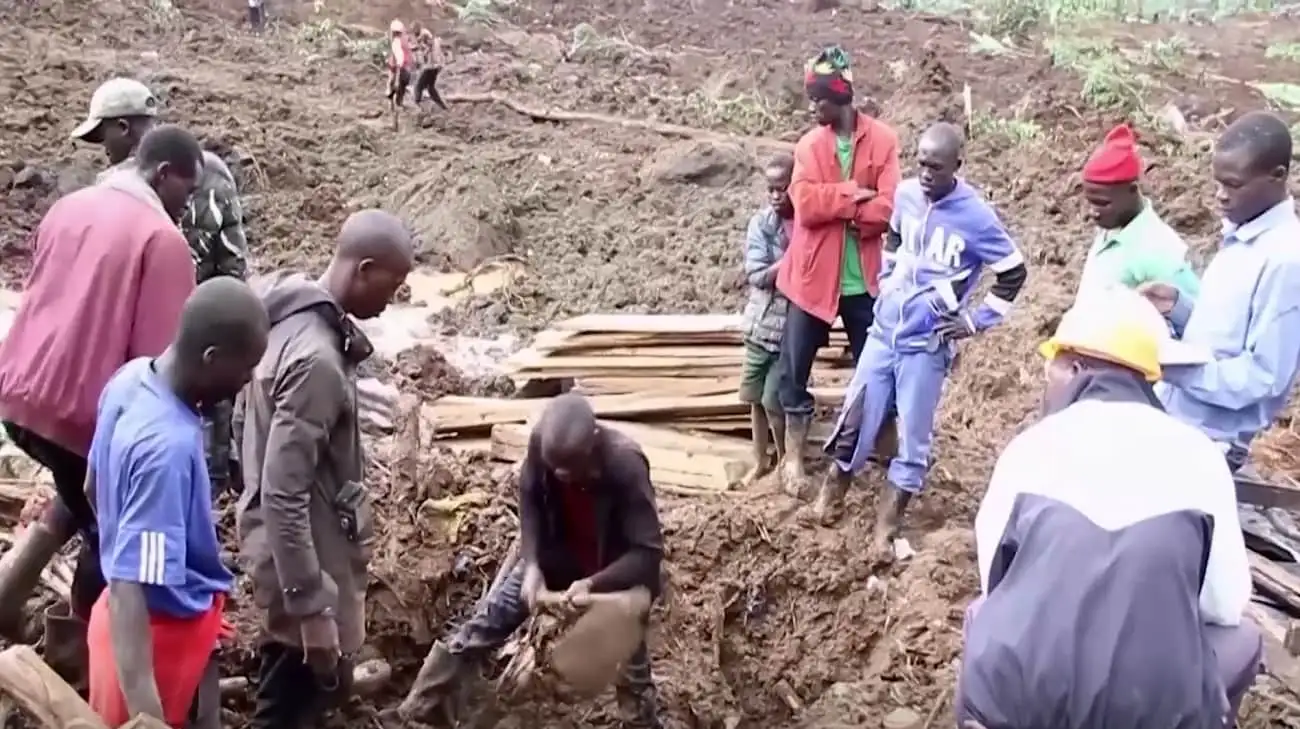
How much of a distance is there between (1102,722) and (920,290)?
293 centimetres

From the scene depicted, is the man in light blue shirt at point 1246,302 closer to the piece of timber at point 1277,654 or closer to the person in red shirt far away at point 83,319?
the piece of timber at point 1277,654

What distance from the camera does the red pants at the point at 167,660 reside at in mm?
3293

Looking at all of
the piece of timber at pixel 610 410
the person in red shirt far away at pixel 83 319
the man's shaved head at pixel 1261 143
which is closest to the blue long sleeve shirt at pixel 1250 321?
the man's shaved head at pixel 1261 143

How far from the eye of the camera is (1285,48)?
22938mm

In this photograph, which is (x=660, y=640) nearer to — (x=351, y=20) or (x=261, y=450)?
(x=261, y=450)

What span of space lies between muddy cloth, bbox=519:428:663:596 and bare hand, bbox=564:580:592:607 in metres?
0.03

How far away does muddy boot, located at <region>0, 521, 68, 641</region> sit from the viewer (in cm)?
453

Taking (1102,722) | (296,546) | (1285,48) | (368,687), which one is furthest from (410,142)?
(1285,48)

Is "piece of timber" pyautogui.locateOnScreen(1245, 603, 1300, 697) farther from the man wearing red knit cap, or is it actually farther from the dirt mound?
the dirt mound

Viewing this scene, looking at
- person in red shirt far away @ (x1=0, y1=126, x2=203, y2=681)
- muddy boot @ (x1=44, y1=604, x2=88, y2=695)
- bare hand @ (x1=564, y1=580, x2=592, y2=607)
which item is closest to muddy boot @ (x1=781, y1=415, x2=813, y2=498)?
bare hand @ (x1=564, y1=580, x2=592, y2=607)

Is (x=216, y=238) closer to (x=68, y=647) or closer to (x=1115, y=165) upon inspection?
(x=68, y=647)

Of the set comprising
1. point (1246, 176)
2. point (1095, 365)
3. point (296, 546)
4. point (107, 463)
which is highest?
point (1246, 176)

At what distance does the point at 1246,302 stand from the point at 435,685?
3.15 meters

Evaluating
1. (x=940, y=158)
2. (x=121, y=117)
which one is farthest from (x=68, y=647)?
(x=940, y=158)
